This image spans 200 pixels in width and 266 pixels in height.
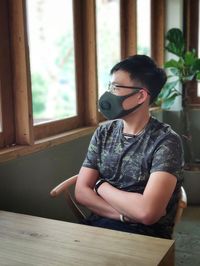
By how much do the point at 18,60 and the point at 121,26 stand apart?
5.31 feet

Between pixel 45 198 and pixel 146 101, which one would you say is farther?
pixel 45 198

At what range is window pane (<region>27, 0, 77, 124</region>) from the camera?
2.43 meters

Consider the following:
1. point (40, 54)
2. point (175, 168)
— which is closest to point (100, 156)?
point (175, 168)

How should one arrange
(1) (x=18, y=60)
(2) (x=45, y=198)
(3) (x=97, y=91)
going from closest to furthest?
(1) (x=18, y=60) → (2) (x=45, y=198) → (3) (x=97, y=91)

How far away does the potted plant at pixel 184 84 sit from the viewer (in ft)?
12.3

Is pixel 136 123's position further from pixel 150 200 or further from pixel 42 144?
pixel 42 144

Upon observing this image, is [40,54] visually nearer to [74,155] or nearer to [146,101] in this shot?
[74,155]

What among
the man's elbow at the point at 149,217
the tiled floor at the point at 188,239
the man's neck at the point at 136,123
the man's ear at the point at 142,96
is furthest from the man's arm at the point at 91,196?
the tiled floor at the point at 188,239

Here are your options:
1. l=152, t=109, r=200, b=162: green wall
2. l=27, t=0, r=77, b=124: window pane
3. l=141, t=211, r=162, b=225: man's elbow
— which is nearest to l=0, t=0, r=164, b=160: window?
l=27, t=0, r=77, b=124: window pane

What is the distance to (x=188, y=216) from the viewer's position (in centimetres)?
345

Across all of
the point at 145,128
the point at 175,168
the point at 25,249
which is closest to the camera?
the point at 25,249

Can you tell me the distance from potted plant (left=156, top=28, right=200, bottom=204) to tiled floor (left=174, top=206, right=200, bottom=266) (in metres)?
0.26

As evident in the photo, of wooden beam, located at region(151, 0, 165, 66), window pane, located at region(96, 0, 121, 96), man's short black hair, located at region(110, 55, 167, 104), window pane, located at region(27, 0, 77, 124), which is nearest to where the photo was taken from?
man's short black hair, located at region(110, 55, 167, 104)

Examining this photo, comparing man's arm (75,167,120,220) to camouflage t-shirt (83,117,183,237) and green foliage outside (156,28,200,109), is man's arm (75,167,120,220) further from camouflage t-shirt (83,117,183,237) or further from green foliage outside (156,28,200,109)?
green foliage outside (156,28,200,109)
